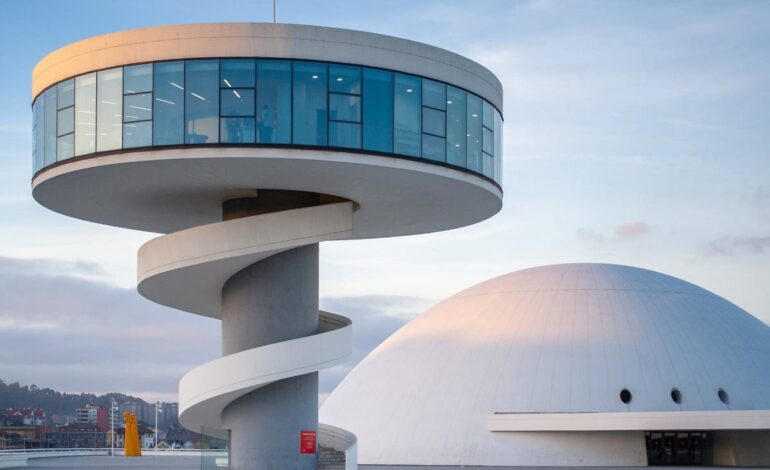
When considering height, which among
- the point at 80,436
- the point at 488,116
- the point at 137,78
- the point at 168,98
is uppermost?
the point at 137,78

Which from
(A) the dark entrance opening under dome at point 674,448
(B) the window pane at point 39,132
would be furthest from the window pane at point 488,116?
(A) the dark entrance opening under dome at point 674,448

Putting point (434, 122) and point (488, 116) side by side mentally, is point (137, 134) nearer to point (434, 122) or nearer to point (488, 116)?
point (434, 122)

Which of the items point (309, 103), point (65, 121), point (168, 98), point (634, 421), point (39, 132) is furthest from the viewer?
point (634, 421)

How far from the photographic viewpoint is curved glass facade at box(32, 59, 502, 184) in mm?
38219

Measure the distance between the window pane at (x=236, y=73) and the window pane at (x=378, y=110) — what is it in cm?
340

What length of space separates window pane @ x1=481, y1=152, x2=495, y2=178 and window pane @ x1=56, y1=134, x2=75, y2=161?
1275cm

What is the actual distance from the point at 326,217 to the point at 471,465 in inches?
1094

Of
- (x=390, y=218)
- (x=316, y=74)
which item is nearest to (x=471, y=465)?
(x=390, y=218)

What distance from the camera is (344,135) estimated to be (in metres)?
38.8

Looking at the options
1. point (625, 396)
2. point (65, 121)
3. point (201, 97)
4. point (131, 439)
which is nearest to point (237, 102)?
point (201, 97)

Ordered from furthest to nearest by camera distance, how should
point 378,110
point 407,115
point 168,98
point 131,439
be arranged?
point 131,439, point 407,115, point 378,110, point 168,98

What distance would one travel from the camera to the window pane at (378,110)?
39188mm

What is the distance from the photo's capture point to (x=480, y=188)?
140 feet

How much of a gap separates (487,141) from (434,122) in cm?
323
